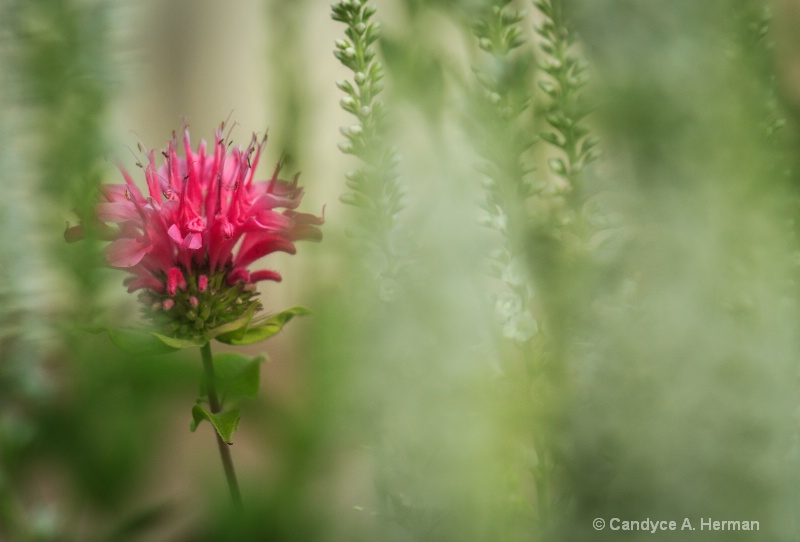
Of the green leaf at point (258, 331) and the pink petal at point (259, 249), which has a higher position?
the pink petal at point (259, 249)

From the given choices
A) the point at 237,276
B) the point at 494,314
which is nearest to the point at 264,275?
the point at 237,276

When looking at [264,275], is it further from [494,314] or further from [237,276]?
[494,314]

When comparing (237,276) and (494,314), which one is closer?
(494,314)

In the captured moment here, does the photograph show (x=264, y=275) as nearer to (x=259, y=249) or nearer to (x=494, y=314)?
(x=259, y=249)

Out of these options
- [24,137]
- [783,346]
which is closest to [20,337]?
[24,137]

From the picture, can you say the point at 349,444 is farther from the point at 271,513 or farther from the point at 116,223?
the point at 116,223
